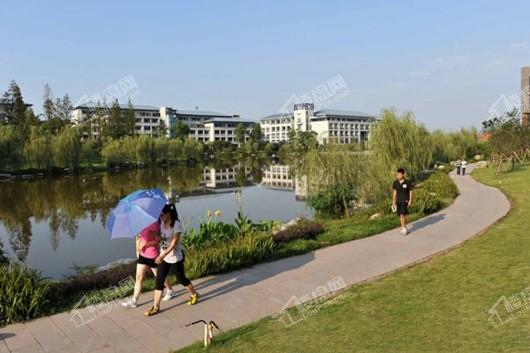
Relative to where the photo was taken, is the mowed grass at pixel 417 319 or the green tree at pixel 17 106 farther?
the green tree at pixel 17 106

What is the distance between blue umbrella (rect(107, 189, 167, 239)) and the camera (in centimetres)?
444

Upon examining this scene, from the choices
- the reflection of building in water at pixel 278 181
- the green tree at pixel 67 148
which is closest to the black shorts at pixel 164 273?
the reflection of building in water at pixel 278 181

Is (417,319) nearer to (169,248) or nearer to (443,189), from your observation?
(169,248)

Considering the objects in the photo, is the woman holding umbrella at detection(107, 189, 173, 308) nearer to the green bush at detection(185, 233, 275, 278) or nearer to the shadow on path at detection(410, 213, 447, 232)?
the green bush at detection(185, 233, 275, 278)

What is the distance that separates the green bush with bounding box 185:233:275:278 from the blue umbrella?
1664 millimetres

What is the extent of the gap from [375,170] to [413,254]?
7.91m

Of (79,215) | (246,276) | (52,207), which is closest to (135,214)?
(246,276)

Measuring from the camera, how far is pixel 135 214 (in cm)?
452

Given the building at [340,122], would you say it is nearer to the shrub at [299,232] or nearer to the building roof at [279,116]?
the building roof at [279,116]
